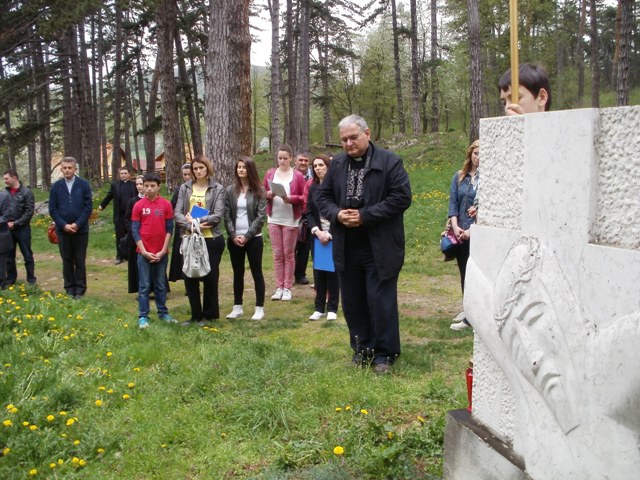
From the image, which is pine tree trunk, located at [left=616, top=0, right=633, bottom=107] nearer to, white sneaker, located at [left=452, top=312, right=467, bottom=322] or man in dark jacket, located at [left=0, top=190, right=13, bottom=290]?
white sneaker, located at [left=452, top=312, right=467, bottom=322]

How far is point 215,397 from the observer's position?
467 centimetres

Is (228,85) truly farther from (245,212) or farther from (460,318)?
(460,318)

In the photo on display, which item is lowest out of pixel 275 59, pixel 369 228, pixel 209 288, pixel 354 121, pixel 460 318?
pixel 460 318

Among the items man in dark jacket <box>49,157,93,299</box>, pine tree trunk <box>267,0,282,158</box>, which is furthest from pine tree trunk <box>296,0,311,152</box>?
man in dark jacket <box>49,157,93,299</box>

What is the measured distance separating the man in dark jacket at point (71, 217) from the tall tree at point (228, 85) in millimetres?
3176

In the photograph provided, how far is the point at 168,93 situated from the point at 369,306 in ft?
53.0

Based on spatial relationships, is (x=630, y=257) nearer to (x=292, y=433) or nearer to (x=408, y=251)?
(x=292, y=433)

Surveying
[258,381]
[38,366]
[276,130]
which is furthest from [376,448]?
[276,130]

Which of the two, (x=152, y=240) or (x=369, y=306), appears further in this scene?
(x=152, y=240)

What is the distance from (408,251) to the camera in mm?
11922

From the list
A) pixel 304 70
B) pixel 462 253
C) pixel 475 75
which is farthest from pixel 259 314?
pixel 304 70

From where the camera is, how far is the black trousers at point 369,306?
495cm

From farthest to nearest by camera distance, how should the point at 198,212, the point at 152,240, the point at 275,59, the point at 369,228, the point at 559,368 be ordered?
1. the point at 275,59
2. the point at 152,240
3. the point at 198,212
4. the point at 369,228
5. the point at 559,368

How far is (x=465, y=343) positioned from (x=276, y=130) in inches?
707
